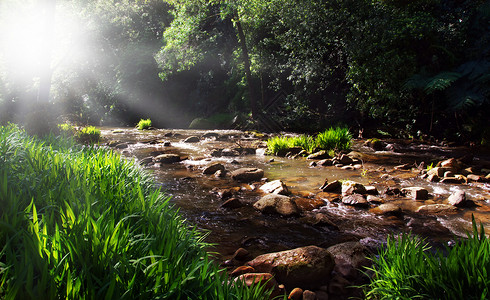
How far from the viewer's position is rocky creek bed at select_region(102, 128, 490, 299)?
2.65 metres

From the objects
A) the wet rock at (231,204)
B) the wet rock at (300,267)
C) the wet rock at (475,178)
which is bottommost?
the wet rock at (475,178)

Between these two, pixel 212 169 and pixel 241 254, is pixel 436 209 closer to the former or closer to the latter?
pixel 241 254

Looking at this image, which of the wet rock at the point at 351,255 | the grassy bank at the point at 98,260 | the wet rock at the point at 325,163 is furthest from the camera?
the wet rock at the point at 325,163

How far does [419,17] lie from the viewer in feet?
35.2

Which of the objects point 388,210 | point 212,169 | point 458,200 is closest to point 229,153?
point 212,169

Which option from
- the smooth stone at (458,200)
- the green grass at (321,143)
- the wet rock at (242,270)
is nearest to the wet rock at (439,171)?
the smooth stone at (458,200)

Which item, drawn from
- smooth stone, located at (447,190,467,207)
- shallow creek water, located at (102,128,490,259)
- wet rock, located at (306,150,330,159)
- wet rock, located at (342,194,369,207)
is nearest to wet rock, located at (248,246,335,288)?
shallow creek water, located at (102,128,490,259)

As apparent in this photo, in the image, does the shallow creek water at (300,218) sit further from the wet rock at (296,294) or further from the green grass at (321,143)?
the green grass at (321,143)

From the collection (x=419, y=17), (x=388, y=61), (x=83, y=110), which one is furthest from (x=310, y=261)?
(x=83, y=110)

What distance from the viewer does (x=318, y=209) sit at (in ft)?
14.7

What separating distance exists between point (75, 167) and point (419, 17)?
469 inches

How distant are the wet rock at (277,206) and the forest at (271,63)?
804 centimetres

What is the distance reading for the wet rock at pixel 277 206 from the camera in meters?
4.19

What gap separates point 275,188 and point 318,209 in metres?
1.03
